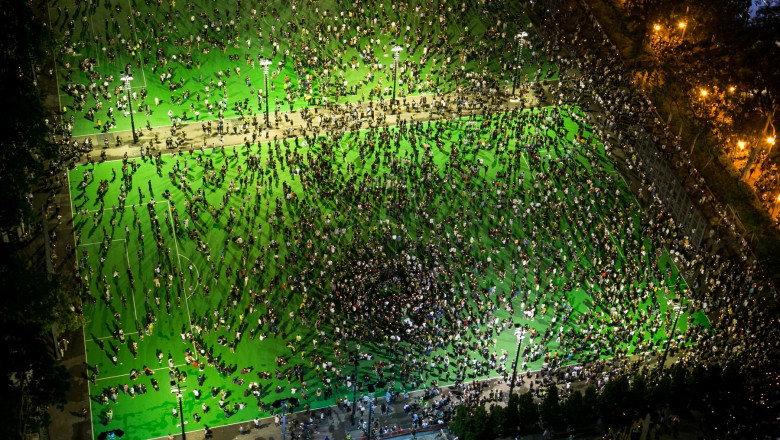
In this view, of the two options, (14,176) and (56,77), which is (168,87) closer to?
(56,77)

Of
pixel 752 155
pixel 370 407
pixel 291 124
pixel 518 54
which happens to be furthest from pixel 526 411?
pixel 518 54

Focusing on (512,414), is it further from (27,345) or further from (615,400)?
(27,345)

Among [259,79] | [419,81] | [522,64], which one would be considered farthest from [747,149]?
[259,79]

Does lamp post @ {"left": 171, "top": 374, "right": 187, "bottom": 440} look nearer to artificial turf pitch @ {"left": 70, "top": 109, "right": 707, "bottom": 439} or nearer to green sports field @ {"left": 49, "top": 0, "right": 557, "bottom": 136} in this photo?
artificial turf pitch @ {"left": 70, "top": 109, "right": 707, "bottom": 439}

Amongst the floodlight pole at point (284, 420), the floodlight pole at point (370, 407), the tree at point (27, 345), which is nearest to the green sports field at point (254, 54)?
the tree at point (27, 345)

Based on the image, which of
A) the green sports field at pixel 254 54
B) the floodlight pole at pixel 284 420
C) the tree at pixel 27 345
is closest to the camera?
the tree at pixel 27 345

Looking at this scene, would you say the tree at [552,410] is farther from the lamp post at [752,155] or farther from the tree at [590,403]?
the lamp post at [752,155]
